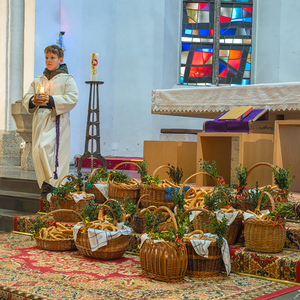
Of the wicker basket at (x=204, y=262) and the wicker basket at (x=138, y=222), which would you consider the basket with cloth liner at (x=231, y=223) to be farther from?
the wicker basket at (x=138, y=222)

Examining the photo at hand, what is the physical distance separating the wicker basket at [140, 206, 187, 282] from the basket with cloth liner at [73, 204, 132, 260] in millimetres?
491

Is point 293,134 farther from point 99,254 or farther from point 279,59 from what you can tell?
point 279,59

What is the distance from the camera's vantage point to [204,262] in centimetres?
314

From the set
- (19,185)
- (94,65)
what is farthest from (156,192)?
(94,65)

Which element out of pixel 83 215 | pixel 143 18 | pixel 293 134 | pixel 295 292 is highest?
pixel 143 18

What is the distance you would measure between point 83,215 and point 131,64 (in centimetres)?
786

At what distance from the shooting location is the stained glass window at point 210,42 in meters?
11.5

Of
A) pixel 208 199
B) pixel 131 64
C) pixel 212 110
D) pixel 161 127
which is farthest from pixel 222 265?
pixel 131 64

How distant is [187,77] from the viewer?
11.6 metres

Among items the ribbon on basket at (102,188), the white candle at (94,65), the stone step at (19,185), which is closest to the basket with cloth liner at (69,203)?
the ribbon on basket at (102,188)

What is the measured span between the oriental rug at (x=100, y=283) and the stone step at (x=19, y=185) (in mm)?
2207

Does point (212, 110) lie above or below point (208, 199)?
above

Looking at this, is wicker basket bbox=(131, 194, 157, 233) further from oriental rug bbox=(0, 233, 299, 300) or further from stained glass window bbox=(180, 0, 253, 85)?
stained glass window bbox=(180, 0, 253, 85)

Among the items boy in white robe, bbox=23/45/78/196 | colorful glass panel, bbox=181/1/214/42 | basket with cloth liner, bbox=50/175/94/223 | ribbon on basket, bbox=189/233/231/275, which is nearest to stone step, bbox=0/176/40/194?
boy in white robe, bbox=23/45/78/196
